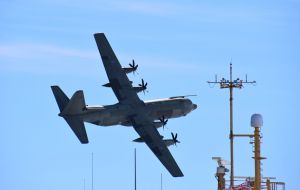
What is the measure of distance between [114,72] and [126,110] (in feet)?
28.5

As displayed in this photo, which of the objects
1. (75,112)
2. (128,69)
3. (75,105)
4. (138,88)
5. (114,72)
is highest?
(128,69)

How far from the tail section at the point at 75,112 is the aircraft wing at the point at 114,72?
1115 centimetres

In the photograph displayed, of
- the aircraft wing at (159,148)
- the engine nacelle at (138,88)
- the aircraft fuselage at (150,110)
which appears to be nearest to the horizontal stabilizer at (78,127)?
the aircraft fuselage at (150,110)

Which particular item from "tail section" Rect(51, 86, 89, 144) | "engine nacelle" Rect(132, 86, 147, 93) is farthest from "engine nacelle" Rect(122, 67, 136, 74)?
"tail section" Rect(51, 86, 89, 144)

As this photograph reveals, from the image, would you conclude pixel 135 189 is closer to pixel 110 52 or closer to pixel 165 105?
Answer: pixel 165 105

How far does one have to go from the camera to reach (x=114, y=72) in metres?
112

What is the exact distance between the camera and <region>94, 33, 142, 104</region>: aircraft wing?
10944cm

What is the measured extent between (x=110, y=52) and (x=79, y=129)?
17863mm

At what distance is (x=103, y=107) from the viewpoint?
101 meters

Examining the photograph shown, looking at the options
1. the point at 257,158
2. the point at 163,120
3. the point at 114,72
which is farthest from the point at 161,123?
the point at 257,158

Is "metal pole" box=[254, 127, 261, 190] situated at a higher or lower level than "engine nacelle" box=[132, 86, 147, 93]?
lower

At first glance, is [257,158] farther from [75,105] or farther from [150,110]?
[150,110]

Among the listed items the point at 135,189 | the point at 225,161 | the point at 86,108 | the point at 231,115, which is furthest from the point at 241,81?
the point at 86,108

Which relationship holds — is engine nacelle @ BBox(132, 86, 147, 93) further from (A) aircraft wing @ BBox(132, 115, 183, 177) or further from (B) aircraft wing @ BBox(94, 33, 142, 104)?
(A) aircraft wing @ BBox(132, 115, 183, 177)
